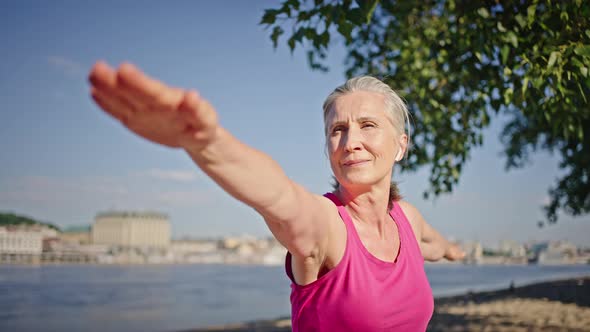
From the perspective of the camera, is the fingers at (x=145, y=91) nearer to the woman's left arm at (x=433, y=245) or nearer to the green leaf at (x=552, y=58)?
the woman's left arm at (x=433, y=245)

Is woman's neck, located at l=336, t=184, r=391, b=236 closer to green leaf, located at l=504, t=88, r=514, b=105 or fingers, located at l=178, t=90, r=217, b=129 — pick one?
fingers, located at l=178, t=90, r=217, b=129

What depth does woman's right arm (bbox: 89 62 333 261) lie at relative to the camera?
0.78 metres

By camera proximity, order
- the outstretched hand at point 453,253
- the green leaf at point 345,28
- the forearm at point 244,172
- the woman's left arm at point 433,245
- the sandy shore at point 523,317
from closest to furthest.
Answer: the forearm at point 244,172 < the woman's left arm at point 433,245 < the outstretched hand at point 453,253 < the green leaf at point 345,28 < the sandy shore at point 523,317

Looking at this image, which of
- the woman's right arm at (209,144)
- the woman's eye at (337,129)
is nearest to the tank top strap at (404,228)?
the woman's eye at (337,129)

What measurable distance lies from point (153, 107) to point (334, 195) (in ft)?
3.27

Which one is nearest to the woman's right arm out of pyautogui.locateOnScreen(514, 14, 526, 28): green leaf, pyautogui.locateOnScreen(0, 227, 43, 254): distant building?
pyautogui.locateOnScreen(514, 14, 526, 28): green leaf

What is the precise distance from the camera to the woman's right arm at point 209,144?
0.78m

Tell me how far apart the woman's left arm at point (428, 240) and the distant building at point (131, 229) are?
229 feet

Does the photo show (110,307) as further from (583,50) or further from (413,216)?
(583,50)

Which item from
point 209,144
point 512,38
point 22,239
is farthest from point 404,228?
point 22,239

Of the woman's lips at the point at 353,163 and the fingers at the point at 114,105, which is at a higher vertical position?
the fingers at the point at 114,105

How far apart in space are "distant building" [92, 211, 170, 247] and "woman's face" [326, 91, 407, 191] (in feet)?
231

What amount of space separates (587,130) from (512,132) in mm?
5331

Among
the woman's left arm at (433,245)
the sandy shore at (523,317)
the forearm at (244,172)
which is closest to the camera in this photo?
the forearm at (244,172)
